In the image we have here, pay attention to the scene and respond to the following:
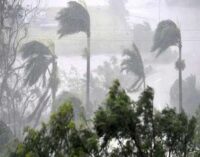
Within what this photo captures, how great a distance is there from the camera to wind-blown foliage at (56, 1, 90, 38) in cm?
2330

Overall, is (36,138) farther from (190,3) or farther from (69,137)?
(190,3)

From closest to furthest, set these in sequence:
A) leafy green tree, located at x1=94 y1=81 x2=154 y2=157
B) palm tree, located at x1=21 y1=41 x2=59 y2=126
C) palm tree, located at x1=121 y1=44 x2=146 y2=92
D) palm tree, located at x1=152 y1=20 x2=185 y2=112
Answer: leafy green tree, located at x1=94 y1=81 x2=154 y2=157 → palm tree, located at x1=21 y1=41 x2=59 y2=126 → palm tree, located at x1=152 y1=20 x2=185 y2=112 → palm tree, located at x1=121 y1=44 x2=146 y2=92

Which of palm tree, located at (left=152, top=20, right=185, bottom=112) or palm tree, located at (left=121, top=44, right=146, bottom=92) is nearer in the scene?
palm tree, located at (left=152, top=20, right=185, bottom=112)

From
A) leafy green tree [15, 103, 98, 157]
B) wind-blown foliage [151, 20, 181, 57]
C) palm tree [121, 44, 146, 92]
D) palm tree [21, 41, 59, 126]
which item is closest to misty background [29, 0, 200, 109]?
palm tree [121, 44, 146, 92]

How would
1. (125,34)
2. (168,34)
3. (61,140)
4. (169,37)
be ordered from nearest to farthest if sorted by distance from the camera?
(61,140) < (168,34) < (169,37) < (125,34)

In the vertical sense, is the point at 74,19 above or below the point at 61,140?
above

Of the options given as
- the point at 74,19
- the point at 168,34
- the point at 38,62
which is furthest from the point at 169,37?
the point at 38,62

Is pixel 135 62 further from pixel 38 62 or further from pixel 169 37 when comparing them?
pixel 38 62

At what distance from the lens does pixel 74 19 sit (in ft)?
76.9

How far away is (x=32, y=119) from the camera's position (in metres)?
23.6

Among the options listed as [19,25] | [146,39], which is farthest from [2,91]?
[146,39]

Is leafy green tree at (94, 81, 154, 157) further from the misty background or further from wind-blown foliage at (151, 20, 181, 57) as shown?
the misty background

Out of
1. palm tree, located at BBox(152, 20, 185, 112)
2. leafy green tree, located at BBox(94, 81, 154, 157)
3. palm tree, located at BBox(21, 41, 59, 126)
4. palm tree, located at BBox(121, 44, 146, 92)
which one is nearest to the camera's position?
leafy green tree, located at BBox(94, 81, 154, 157)

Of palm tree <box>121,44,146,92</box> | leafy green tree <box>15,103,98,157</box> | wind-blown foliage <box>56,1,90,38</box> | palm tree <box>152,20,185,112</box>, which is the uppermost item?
wind-blown foliage <box>56,1,90,38</box>
